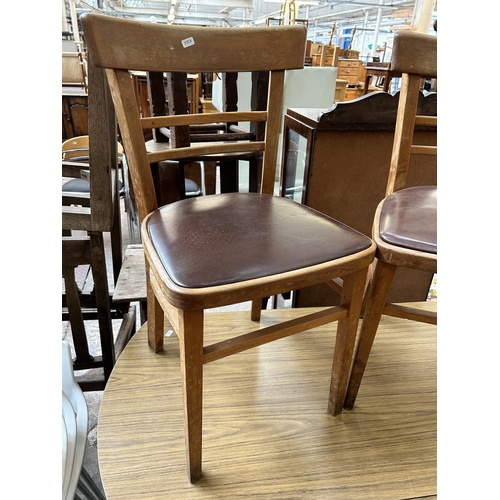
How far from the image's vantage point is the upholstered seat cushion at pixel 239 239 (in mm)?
655

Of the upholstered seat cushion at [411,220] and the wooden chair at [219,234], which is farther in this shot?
the upholstered seat cushion at [411,220]

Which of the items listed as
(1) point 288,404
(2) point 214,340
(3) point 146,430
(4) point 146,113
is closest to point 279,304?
(2) point 214,340

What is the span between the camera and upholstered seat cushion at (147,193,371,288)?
66 centimetres

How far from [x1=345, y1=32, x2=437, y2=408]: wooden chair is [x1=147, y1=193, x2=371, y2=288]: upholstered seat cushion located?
75 millimetres

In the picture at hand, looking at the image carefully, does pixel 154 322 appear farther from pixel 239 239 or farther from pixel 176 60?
pixel 176 60

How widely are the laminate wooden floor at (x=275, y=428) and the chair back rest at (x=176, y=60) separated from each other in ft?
1.55

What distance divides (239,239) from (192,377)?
0.88 feet

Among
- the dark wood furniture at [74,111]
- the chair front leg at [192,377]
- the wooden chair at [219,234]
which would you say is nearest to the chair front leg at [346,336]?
the wooden chair at [219,234]

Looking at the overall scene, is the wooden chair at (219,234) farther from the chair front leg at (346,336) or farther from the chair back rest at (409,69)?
the chair back rest at (409,69)

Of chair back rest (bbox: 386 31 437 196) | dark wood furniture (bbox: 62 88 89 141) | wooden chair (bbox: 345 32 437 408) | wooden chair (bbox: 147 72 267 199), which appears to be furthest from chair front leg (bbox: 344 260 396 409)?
dark wood furniture (bbox: 62 88 89 141)

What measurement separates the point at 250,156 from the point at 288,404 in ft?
2.85

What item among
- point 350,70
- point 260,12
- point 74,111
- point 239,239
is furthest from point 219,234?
point 260,12
